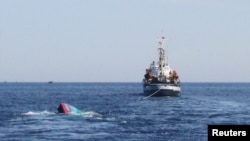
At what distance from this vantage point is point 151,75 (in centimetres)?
15300

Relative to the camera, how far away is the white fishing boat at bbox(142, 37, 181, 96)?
13962cm

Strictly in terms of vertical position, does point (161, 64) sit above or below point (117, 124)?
above

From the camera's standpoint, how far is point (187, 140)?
168 ft

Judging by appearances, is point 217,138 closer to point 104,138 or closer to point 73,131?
point 104,138

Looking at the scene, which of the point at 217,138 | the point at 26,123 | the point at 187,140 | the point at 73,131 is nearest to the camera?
the point at 217,138

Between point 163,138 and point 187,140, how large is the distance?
252 centimetres

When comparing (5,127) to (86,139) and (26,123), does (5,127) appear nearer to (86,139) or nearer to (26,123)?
(26,123)

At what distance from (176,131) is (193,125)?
24.7 ft

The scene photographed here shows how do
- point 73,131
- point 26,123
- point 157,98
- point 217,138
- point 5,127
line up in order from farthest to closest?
point 157,98, point 26,123, point 5,127, point 73,131, point 217,138

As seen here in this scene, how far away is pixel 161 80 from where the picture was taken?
145m

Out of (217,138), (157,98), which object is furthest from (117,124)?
(157,98)

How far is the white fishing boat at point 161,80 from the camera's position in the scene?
139625mm

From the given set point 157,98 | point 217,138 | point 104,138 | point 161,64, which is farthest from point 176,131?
point 161,64

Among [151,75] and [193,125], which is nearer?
[193,125]
